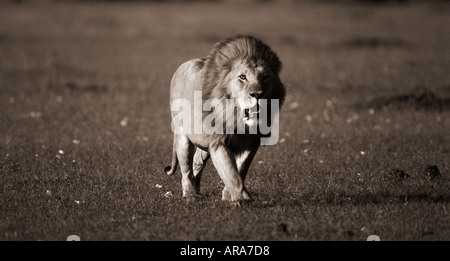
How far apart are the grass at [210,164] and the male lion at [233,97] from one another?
1.47ft

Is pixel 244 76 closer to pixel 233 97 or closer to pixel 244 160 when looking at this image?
pixel 233 97

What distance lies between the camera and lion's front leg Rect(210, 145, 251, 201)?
6453 mm

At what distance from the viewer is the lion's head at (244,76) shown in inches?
253

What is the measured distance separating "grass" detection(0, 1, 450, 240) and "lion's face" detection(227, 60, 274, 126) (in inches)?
35.2

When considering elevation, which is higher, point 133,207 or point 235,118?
point 235,118

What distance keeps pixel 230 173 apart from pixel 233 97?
69 cm

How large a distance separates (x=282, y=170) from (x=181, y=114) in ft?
5.82

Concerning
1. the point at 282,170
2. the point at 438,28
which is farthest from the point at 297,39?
the point at 282,170

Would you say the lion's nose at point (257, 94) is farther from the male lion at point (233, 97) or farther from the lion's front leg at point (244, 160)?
the lion's front leg at point (244, 160)

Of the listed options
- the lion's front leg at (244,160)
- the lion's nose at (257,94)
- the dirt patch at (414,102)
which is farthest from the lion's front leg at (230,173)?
the dirt patch at (414,102)

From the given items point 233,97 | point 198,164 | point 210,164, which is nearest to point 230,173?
point 233,97
